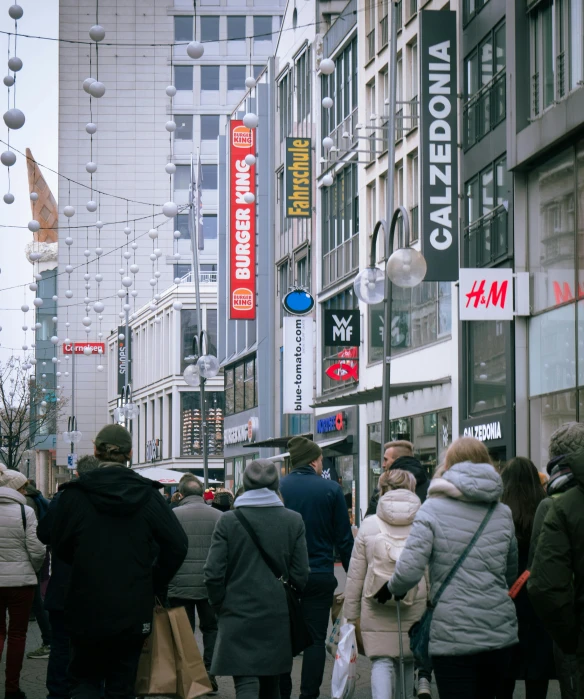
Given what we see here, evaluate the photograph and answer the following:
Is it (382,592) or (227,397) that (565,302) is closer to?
(382,592)

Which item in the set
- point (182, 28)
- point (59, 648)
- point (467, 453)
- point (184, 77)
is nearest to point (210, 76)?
point (184, 77)

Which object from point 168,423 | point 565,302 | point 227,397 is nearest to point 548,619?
point 565,302

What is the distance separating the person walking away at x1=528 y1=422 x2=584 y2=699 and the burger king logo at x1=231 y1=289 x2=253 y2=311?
4487 centimetres

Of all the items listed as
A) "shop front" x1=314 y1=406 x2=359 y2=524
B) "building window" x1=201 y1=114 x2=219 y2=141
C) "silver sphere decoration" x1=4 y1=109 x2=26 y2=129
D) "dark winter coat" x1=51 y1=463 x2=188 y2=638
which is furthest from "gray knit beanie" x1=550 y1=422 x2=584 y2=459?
"building window" x1=201 y1=114 x2=219 y2=141

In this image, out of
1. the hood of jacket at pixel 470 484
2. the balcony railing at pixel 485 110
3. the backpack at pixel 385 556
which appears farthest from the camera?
the balcony railing at pixel 485 110

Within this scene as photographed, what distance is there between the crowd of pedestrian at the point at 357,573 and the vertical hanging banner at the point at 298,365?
102 ft

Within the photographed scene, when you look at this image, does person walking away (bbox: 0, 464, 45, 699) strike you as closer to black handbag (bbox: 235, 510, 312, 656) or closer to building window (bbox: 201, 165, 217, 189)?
black handbag (bbox: 235, 510, 312, 656)

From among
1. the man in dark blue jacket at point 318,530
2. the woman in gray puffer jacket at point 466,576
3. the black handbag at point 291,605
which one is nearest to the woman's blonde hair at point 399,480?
the black handbag at point 291,605

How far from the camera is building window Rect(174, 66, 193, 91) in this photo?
9225 cm

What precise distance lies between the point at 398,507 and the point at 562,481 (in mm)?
2291

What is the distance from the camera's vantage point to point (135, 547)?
718 cm

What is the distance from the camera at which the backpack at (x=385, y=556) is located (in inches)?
341

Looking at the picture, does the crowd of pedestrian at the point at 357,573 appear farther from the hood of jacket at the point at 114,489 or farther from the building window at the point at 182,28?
the building window at the point at 182,28

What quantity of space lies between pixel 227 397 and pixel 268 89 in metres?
15.5
